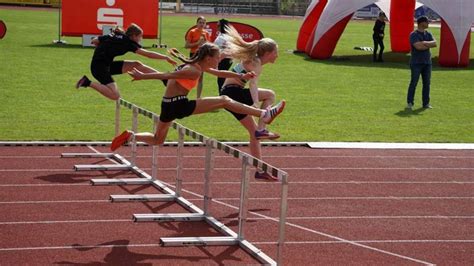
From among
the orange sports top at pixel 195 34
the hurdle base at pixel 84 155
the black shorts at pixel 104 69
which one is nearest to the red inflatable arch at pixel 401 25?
the orange sports top at pixel 195 34

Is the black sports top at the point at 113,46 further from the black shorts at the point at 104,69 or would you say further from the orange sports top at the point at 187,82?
the orange sports top at the point at 187,82

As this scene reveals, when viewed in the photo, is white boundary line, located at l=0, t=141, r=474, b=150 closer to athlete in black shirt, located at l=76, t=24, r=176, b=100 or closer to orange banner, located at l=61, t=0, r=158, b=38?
athlete in black shirt, located at l=76, t=24, r=176, b=100

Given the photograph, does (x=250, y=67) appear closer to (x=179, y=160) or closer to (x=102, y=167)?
(x=179, y=160)

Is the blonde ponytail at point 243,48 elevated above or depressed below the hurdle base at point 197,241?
above

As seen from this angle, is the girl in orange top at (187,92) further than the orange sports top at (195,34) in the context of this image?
No

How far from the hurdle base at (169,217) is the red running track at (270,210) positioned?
112 mm

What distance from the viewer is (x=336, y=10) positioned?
3169 centimetres

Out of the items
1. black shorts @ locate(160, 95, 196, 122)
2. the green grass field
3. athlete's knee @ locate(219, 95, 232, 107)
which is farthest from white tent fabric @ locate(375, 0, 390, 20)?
black shorts @ locate(160, 95, 196, 122)

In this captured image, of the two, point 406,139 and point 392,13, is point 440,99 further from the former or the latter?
point 392,13

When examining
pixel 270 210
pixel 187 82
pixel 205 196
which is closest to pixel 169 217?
pixel 205 196

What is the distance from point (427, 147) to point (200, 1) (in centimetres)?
7078

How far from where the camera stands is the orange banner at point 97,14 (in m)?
33.0

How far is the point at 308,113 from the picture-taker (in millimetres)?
19250

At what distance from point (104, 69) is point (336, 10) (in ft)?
62.7
